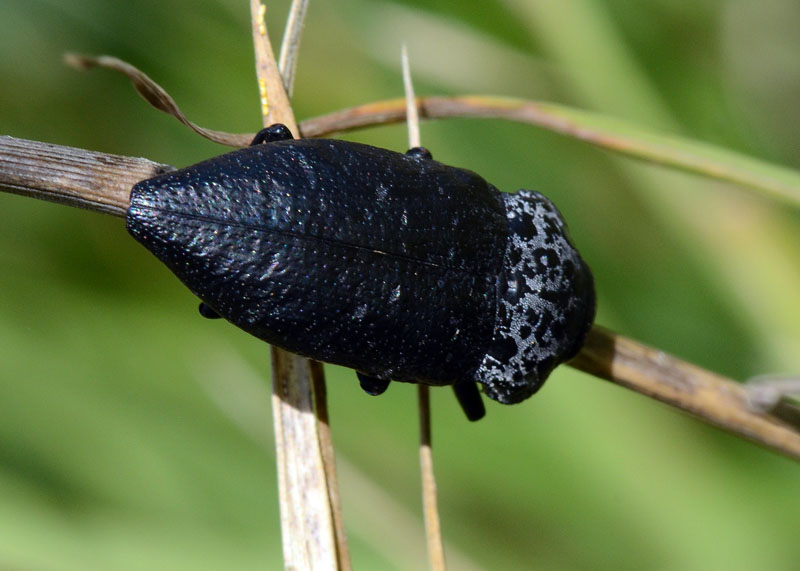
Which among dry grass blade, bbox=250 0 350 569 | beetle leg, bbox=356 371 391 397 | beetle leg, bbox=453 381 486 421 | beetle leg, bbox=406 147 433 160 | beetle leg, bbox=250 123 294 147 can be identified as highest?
beetle leg, bbox=406 147 433 160

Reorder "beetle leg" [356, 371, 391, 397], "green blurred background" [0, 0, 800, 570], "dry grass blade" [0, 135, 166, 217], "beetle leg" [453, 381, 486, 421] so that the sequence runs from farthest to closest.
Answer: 1. "green blurred background" [0, 0, 800, 570]
2. "beetle leg" [453, 381, 486, 421]
3. "beetle leg" [356, 371, 391, 397]
4. "dry grass blade" [0, 135, 166, 217]

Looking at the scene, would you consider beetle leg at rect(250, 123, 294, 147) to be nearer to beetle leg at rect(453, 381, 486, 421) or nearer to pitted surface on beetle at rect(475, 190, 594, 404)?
pitted surface on beetle at rect(475, 190, 594, 404)

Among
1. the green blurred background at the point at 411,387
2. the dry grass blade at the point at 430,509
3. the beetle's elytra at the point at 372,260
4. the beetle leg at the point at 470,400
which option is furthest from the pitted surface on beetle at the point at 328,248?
the green blurred background at the point at 411,387

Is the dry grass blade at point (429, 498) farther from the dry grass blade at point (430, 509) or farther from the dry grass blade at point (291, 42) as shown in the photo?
the dry grass blade at point (291, 42)

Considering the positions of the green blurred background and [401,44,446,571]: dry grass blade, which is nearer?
[401,44,446,571]: dry grass blade

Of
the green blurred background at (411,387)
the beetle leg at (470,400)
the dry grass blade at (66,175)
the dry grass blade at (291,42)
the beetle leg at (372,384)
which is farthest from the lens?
the green blurred background at (411,387)

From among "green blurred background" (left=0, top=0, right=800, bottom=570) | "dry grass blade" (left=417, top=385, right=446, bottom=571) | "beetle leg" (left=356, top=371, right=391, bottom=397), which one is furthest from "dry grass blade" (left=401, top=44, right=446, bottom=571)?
"green blurred background" (left=0, top=0, right=800, bottom=570)

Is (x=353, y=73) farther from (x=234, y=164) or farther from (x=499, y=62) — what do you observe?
(x=234, y=164)

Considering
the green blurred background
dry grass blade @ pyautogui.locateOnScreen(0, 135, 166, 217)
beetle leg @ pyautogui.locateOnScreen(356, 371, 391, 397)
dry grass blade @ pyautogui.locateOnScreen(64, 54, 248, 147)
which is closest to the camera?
dry grass blade @ pyautogui.locateOnScreen(0, 135, 166, 217)
